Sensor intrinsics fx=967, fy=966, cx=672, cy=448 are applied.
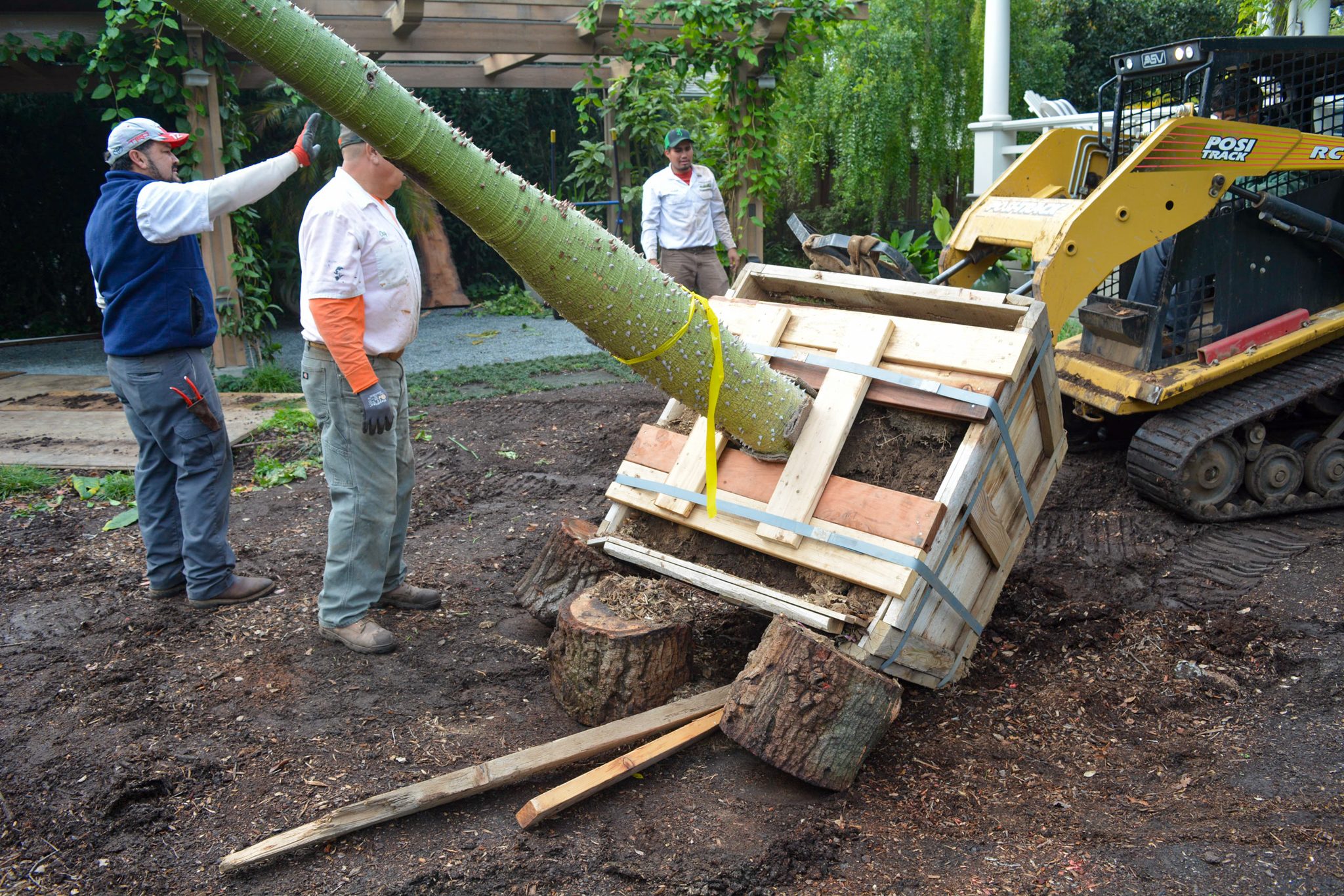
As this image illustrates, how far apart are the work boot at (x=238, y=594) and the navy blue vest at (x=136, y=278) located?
1.04 meters

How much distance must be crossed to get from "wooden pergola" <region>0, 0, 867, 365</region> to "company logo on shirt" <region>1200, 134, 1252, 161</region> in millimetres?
4900

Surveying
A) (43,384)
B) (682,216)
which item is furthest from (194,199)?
(43,384)

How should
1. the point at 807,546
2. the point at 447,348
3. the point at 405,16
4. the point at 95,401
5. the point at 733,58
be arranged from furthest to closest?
the point at 447,348
the point at 733,58
the point at 405,16
the point at 95,401
the point at 807,546

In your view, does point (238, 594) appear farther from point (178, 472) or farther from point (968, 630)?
point (968, 630)

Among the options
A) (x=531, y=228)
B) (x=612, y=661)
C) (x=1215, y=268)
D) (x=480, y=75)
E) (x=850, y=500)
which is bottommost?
(x=612, y=661)

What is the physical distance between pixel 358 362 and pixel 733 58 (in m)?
6.67

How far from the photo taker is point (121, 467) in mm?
5988

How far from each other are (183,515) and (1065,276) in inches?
157

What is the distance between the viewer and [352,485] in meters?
3.59

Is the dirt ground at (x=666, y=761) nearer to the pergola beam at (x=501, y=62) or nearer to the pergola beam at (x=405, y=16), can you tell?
the pergola beam at (x=405, y=16)

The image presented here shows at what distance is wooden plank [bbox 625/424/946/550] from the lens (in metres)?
2.98

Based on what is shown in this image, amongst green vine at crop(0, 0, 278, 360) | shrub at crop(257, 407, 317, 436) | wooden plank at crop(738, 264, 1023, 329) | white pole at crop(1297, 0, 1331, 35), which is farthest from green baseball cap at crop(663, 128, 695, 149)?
white pole at crop(1297, 0, 1331, 35)

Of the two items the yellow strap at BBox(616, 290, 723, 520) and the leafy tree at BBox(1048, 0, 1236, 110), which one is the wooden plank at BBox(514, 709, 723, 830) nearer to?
the yellow strap at BBox(616, 290, 723, 520)

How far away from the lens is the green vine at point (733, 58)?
862 cm
